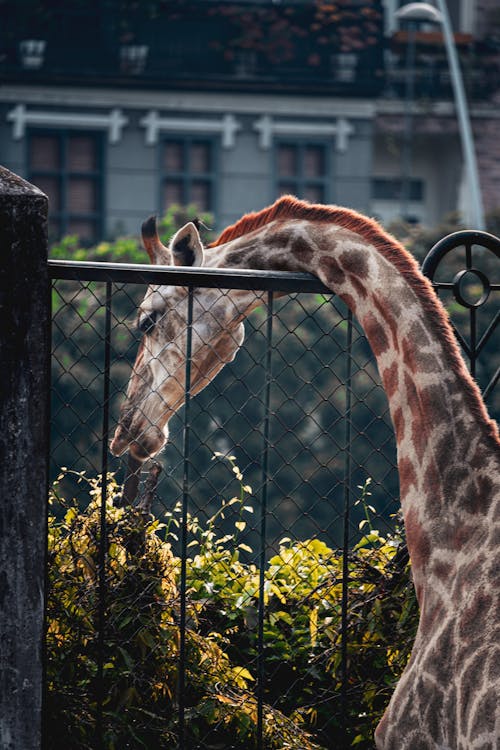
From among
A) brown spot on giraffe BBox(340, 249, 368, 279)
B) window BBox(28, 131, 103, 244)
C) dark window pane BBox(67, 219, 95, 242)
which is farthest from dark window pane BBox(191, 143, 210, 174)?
brown spot on giraffe BBox(340, 249, 368, 279)

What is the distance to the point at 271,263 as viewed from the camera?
511 centimetres

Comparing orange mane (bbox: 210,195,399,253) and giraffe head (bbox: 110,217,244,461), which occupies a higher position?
orange mane (bbox: 210,195,399,253)

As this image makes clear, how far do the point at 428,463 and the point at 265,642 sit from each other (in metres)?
1.42

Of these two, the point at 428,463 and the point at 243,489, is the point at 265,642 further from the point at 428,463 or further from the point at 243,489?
the point at 428,463

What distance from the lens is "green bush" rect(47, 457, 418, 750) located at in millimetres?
4770

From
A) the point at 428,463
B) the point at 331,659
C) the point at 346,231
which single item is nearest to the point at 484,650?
the point at 428,463

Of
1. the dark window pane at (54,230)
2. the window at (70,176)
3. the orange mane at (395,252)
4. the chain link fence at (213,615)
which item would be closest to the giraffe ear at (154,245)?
the orange mane at (395,252)

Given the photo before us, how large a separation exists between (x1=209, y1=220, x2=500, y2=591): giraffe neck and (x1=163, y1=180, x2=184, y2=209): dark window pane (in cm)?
2144

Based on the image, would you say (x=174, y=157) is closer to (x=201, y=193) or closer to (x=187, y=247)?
(x=201, y=193)

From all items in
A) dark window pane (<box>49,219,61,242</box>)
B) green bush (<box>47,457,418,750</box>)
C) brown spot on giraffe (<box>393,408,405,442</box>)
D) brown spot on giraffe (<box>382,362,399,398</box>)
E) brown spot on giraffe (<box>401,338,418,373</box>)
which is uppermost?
brown spot on giraffe (<box>401,338,418,373</box>)

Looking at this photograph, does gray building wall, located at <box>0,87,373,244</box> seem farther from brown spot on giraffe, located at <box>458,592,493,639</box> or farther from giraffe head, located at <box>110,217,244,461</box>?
brown spot on giraffe, located at <box>458,592,493,639</box>

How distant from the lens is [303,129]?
2600 cm

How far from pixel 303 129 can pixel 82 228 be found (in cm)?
485

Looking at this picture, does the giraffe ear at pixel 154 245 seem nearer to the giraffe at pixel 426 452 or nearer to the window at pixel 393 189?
the giraffe at pixel 426 452
